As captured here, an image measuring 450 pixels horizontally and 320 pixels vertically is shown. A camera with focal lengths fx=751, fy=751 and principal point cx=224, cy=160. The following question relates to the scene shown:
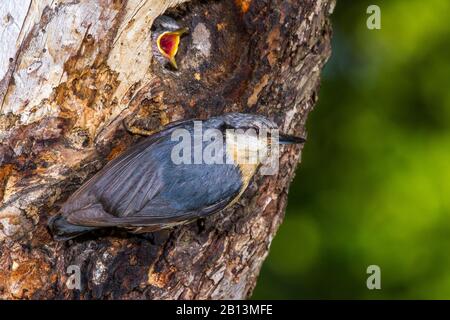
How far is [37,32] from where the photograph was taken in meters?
2.54

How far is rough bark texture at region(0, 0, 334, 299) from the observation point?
2.60 m

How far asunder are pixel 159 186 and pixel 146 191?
0.05 metres

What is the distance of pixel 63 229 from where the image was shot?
272 centimetres

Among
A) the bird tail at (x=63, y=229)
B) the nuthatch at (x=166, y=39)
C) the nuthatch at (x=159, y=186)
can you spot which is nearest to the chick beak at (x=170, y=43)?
the nuthatch at (x=166, y=39)

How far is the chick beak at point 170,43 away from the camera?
286 centimetres

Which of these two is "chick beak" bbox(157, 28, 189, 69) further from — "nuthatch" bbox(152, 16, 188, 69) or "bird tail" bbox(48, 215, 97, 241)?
"bird tail" bbox(48, 215, 97, 241)

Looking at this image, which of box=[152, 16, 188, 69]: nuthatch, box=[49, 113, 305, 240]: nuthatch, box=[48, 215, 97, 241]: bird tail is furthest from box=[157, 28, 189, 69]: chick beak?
box=[48, 215, 97, 241]: bird tail

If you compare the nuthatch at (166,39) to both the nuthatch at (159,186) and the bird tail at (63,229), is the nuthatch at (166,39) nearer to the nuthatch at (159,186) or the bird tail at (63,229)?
the nuthatch at (159,186)

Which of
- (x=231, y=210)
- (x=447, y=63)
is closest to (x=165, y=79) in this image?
(x=231, y=210)

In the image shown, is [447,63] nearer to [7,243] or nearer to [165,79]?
[165,79]

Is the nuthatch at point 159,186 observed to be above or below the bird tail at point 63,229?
above

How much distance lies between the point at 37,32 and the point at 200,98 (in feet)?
2.34

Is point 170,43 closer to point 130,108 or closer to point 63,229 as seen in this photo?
point 130,108
